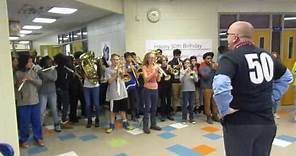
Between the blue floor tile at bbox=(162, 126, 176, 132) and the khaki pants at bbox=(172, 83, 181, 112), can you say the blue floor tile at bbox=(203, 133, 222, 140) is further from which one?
the khaki pants at bbox=(172, 83, 181, 112)

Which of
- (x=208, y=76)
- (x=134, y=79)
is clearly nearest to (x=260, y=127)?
(x=208, y=76)

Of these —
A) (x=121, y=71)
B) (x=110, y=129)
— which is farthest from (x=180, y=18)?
(x=110, y=129)

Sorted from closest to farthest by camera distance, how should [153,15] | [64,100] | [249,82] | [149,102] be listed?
1. [249,82]
2. [149,102]
3. [64,100]
4. [153,15]

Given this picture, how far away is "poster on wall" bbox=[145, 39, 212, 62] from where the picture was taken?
5820mm

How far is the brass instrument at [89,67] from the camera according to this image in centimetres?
439

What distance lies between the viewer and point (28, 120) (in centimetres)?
357

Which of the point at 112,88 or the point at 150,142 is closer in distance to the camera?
the point at 150,142

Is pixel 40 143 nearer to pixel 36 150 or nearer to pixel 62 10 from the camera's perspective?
pixel 36 150

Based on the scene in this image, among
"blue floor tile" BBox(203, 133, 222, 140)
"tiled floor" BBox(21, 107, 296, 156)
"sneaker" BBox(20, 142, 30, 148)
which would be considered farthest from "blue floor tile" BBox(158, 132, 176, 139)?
"sneaker" BBox(20, 142, 30, 148)

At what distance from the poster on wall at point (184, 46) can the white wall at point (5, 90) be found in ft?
11.3

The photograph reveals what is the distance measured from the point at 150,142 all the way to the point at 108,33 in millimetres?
3729

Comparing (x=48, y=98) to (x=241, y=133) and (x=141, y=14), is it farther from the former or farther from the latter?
(x=241, y=133)

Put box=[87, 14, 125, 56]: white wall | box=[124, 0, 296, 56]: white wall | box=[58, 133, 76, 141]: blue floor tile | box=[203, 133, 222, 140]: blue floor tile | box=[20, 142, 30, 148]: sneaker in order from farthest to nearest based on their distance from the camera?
box=[87, 14, 125, 56]: white wall → box=[124, 0, 296, 56]: white wall → box=[58, 133, 76, 141]: blue floor tile → box=[203, 133, 222, 140]: blue floor tile → box=[20, 142, 30, 148]: sneaker

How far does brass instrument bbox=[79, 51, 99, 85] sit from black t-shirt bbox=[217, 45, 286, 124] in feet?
9.93
